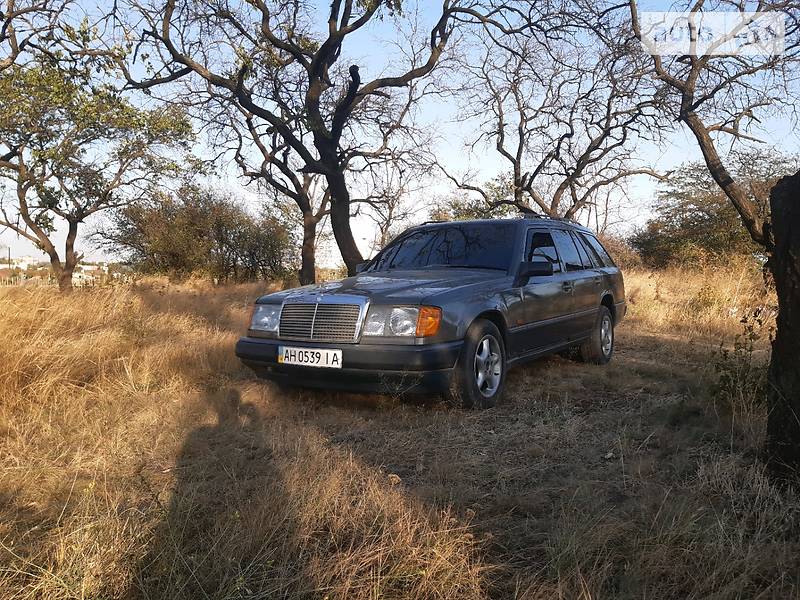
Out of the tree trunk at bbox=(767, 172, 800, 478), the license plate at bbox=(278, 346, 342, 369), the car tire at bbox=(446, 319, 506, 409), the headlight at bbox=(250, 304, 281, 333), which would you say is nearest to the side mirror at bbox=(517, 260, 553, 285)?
the car tire at bbox=(446, 319, 506, 409)

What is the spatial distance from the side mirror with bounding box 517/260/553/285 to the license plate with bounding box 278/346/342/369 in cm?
183

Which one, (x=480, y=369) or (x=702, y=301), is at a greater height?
(x=702, y=301)

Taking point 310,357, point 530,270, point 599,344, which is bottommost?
point 599,344

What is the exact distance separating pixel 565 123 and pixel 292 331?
60.8 ft

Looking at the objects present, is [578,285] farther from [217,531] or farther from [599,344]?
[217,531]

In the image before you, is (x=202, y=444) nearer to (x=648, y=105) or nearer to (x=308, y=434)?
(x=308, y=434)

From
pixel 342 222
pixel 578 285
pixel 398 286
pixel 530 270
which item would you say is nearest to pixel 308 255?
pixel 342 222

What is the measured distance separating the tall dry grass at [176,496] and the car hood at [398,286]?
3.02ft

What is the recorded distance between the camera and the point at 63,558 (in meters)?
1.88

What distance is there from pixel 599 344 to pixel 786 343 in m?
4.02

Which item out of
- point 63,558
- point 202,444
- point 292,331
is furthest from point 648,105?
point 63,558

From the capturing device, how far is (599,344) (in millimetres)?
6410

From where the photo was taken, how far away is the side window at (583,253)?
21.3 feet

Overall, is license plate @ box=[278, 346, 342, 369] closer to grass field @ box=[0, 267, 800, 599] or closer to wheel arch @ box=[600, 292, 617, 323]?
grass field @ box=[0, 267, 800, 599]
